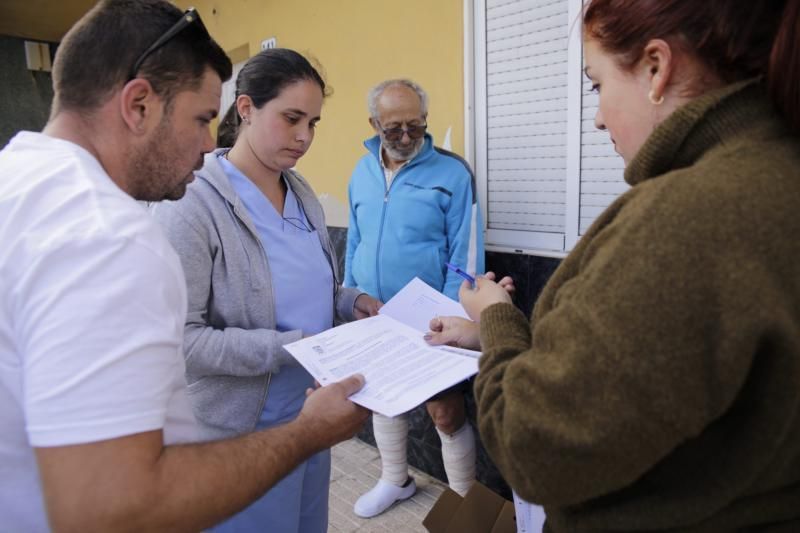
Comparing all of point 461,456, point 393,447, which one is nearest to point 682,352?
point 461,456

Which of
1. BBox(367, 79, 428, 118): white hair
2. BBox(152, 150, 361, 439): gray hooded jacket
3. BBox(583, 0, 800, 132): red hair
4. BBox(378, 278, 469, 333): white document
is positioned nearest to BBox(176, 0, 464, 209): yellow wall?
BBox(367, 79, 428, 118): white hair

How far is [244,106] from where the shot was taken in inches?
66.4

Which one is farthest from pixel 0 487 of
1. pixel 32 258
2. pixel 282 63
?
pixel 282 63

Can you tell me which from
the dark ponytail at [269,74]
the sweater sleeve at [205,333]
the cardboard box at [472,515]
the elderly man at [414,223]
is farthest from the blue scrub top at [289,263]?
the elderly man at [414,223]

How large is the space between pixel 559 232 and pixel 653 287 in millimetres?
1933

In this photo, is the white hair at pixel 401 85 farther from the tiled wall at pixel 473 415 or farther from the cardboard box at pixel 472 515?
the cardboard box at pixel 472 515

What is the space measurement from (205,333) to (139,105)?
58cm

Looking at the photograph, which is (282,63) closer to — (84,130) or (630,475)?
(84,130)

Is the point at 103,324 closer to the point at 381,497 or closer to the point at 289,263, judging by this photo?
the point at 289,263

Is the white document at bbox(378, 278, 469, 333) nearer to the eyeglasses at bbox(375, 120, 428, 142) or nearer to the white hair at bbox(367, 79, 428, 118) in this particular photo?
the eyeglasses at bbox(375, 120, 428, 142)

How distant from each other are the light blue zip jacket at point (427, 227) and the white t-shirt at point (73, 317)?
1.82m

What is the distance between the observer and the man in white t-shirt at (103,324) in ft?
2.19

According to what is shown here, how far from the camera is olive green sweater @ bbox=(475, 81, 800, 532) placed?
1.86ft

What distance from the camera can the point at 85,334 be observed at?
26.4 inches
